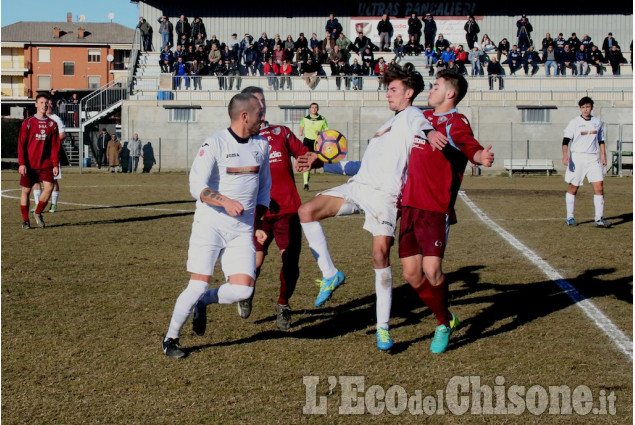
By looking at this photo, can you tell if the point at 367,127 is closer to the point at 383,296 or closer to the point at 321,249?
the point at 321,249

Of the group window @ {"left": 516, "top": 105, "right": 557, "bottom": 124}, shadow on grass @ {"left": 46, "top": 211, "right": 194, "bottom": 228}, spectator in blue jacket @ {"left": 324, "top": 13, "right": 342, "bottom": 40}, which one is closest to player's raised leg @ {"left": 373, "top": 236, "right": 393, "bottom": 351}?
shadow on grass @ {"left": 46, "top": 211, "right": 194, "bottom": 228}

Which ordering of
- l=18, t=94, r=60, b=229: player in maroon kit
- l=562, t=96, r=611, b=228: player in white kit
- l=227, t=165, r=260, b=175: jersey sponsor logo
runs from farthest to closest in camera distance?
l=562, t=96, r=611, b=228: player in white kit
l=18, t=94, r=60, b=229: player in maroon kit
l=227, t=165, r=260, b=175: jersey sponsor logo

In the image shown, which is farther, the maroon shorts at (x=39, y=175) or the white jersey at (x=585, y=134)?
the white jersey at (x=585, y=134)

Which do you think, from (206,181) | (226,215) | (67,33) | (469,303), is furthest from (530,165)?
(67,33)

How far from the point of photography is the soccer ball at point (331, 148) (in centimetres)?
741

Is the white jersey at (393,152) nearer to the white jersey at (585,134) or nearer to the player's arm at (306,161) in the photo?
the player's arm at (306,161)

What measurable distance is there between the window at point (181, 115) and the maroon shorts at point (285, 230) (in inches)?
1254

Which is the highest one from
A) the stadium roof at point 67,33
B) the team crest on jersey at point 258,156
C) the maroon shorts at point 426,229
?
the stadium roof at point 67,33

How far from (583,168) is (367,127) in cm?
2276

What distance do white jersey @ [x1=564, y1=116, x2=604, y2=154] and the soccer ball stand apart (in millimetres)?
8294

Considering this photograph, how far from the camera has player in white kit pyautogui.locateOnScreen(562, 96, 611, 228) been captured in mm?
14586

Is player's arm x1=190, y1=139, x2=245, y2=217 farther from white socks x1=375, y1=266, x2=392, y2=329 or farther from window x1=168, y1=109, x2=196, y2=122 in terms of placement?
window x1=168, y1=109, x2=196, y2=122

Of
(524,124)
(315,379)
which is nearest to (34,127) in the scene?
(315,379)

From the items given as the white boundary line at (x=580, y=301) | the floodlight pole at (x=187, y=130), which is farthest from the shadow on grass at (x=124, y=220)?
the floodlight pole at (x=187, y=130)
